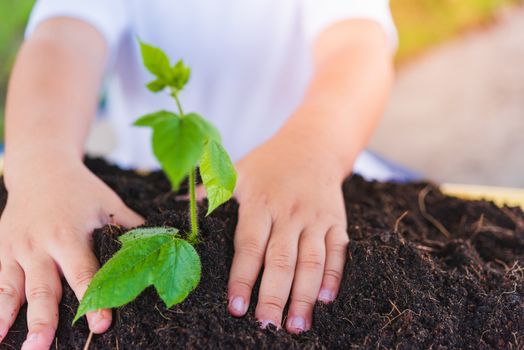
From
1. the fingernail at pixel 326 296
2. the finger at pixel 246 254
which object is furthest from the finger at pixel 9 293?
the fingernail at pixel 326 296

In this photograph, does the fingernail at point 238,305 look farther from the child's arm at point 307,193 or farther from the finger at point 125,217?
the finger at point 125,217

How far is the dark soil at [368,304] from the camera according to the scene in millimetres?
709

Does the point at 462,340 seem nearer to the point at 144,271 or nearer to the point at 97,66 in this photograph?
the point at 144,271

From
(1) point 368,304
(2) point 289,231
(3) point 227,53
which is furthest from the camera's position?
(3) point 227,53

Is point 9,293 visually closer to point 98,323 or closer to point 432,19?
point 98,323

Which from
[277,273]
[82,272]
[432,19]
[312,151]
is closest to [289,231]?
[277,273]

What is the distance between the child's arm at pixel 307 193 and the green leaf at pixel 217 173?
15 cm

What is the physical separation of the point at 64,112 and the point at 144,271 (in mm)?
499

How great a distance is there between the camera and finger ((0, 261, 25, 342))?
0.77 m

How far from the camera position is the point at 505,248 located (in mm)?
985

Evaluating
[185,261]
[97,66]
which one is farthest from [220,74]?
[185,261]

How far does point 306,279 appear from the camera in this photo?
82 centimetres

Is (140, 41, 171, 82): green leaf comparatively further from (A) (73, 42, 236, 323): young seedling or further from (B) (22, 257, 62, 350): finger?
(B) (22, 257, 62, 350): finger

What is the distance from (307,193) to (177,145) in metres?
0.41
